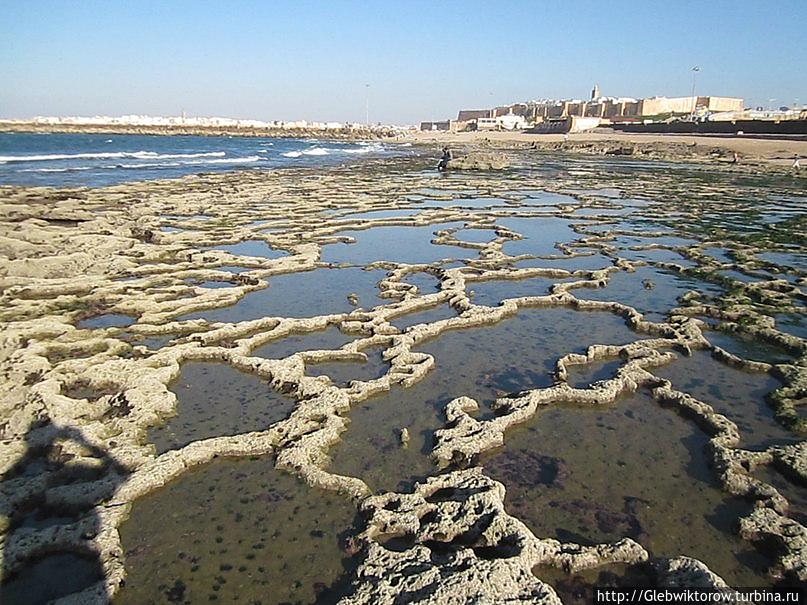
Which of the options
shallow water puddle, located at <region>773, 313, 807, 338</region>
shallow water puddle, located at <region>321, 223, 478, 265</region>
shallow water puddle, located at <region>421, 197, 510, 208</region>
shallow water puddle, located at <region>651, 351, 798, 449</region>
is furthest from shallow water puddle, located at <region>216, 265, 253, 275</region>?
shallow water puddle, located at <region>421, 197, 510, 208</region>

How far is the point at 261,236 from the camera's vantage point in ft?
42.5

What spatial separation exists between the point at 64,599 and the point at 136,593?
0.36 meters

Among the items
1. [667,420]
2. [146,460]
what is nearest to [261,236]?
[146,460]

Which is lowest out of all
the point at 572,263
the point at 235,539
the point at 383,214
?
the point at 235,539

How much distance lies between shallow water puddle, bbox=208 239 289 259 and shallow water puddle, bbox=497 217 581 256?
5267mm

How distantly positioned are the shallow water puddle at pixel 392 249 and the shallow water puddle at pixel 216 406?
17.2ft

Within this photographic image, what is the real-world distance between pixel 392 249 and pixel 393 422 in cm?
750

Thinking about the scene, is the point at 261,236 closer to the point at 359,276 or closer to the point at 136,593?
the point at 359,276

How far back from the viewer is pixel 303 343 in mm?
6551

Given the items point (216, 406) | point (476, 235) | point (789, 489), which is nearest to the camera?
point (789, 489)

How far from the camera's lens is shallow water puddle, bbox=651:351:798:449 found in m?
4.57

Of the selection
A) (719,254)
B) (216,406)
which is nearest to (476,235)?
(719,254)

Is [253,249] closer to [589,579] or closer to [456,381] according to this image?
[456,381]

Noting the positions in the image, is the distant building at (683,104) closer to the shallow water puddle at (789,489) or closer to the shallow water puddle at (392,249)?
the shallow water puddle at (392,249)
